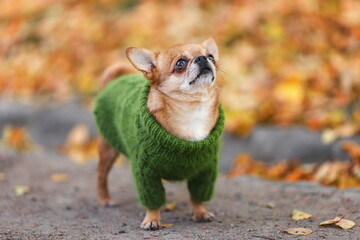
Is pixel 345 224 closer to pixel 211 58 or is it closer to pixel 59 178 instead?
pixel 211 58

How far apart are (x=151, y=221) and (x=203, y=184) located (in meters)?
0.47

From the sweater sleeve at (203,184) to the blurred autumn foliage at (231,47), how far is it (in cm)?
120

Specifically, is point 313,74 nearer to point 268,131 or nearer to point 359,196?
point 268,131

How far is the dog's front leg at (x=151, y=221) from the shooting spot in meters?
3.93

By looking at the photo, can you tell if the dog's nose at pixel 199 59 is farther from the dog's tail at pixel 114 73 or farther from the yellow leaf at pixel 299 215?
the dog's tail at pixel 114 73

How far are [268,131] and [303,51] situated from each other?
1651 mm

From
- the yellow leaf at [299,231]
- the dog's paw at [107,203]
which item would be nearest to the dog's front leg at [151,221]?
the dog's paw at [107,203]

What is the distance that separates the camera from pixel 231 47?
26.7 feet

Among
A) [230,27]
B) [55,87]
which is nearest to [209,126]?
[230,27]

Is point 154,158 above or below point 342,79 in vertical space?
below

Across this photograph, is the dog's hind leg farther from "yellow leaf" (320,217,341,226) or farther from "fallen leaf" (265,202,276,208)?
"yellow leaf" (320,217,341,226)

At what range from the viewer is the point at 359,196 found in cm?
445

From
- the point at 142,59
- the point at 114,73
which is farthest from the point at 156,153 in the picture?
the point at 114,73

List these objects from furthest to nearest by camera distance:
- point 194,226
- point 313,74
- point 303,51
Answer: point 303,51 → point 313,74 → point 194,226
